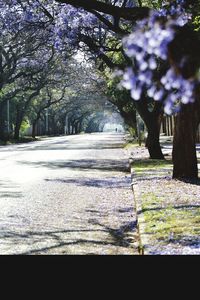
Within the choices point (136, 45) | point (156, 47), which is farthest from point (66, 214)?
point (156, 47)

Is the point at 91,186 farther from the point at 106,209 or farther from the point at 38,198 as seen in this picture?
the point at 106,209

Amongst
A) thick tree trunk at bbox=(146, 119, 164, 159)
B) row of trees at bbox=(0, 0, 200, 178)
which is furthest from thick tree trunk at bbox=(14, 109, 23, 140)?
thick tree trunk at bbox=(146, 119, 164, 159)

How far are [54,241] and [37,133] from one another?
89227 mm

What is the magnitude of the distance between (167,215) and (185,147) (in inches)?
217

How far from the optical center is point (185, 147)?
1299 centimetres

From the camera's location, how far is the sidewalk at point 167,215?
5574 millimetres

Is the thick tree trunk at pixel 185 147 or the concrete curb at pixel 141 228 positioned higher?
the thick tree trunk at pixel 185 147

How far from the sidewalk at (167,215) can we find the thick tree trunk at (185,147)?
0.42 metres

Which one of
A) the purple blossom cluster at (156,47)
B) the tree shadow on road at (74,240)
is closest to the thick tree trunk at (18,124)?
the purple blossom cluster at (156,47)

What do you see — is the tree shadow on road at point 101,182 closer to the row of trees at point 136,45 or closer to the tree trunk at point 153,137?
the row of trees at point 136,45

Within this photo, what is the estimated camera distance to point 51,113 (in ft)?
315

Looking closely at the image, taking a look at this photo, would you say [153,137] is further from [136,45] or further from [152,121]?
[136,45]

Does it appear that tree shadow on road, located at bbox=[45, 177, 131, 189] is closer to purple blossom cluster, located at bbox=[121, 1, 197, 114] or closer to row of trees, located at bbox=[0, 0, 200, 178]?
row of trees, located at bbox=[0, 0, 200, 178]
